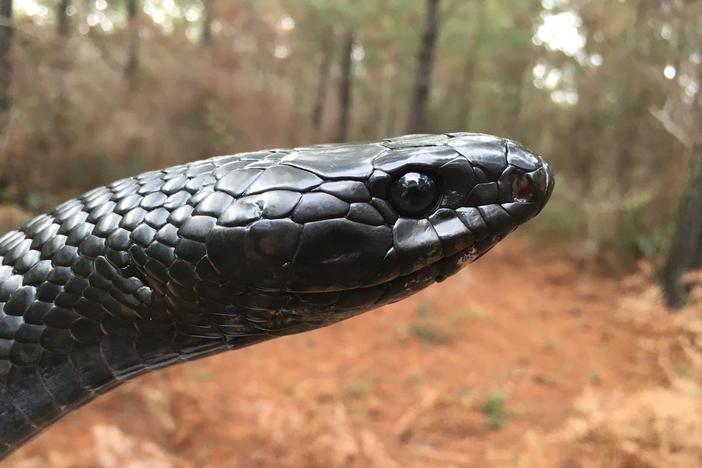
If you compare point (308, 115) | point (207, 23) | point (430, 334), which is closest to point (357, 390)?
point (430, 334)

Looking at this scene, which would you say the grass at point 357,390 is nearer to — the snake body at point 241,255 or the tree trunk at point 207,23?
the snake body at point 241,255

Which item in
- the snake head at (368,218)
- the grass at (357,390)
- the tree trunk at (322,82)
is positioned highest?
the snake head at (368,218)

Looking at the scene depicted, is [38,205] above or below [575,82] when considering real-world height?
below

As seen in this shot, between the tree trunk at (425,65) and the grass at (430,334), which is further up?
the tree trunk at (425,65)

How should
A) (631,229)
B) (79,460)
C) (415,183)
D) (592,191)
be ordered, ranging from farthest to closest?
(592,191) < (631,229) < (79,460) < (415,183)

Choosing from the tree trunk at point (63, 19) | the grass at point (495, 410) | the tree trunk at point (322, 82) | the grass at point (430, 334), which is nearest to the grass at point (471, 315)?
the grass at point (430, 334)

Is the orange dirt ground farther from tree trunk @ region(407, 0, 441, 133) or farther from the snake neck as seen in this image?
tree trunk @ region(407, 0, 441, 133)

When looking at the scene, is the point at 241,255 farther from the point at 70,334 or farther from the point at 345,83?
the point at 345,83

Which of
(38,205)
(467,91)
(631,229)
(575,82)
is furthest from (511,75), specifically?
(38,205)

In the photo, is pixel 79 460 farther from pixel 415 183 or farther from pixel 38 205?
Answer: pixel 38 205
